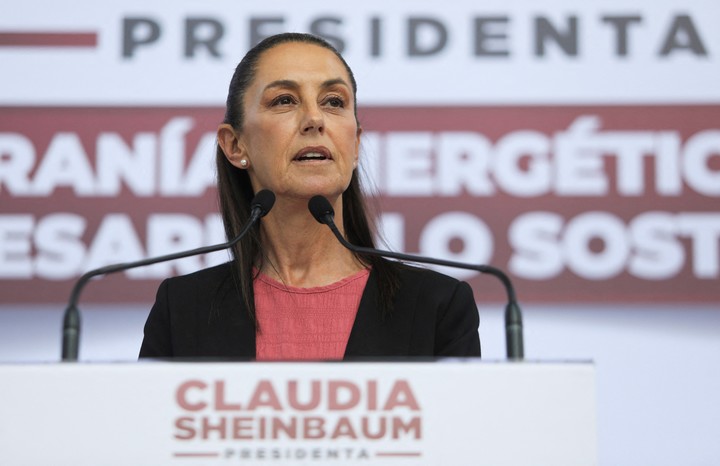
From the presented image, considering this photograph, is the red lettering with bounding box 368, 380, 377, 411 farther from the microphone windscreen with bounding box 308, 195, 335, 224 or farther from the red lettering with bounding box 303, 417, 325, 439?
the microphone windscreen with bounding box 308, 195, 335, 224

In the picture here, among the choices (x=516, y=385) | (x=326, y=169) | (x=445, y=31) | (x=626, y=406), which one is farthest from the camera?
(x=445, y=31)

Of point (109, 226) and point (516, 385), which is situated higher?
point (109, 226)

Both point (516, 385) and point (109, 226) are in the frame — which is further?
point (109, 226)

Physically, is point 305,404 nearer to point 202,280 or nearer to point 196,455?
point 196,455

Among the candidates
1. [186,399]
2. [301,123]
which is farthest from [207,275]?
[186,399]

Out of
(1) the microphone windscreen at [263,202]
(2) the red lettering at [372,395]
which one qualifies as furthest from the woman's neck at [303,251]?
(2) the red lettering at [372,395]

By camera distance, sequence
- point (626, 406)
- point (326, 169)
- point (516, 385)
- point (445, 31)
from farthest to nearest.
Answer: point (445, 31) < point (626, 406) < point (326, 169) < point (516, 385)

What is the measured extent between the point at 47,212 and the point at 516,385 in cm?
203

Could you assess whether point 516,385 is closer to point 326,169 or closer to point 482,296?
point 326,169

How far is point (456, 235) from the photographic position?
2.75 meters

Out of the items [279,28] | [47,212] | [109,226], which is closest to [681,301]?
[279,28]

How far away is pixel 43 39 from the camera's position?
2879 mm

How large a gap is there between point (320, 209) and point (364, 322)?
0.71 feet

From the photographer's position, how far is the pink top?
163 cm
